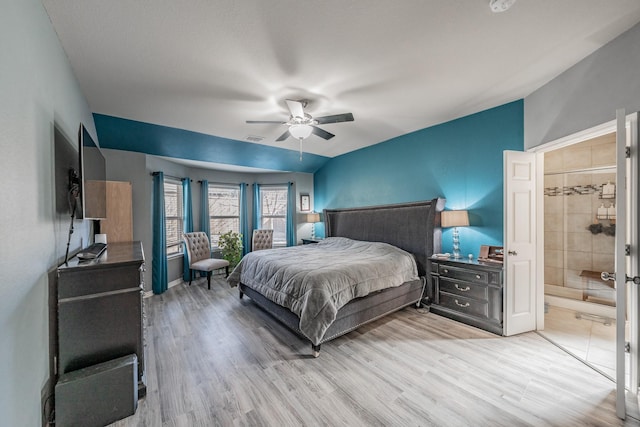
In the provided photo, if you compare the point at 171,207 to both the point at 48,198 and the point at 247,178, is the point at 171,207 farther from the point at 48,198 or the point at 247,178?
the point at 48,198

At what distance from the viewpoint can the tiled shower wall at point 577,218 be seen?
3676mm

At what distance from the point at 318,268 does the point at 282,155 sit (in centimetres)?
329

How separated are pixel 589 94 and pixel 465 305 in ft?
8.60

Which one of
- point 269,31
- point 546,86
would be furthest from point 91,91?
point 546,86

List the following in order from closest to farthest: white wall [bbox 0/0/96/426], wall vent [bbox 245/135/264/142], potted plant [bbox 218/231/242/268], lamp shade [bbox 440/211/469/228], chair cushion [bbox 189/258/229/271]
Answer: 1. white wall [bbox 0/0/96/426]
2. lamp shade [bbox 440/211/469/228]
3. wall vent [bbox 245/135/264/142]
4. chair cushion [bbox 189/258/229/271]
5. potted plant [bbox 218/231/242/268]

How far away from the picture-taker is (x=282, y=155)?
5.58 metres

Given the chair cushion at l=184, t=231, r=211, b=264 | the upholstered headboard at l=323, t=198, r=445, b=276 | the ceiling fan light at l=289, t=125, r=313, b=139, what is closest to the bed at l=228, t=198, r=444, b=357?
the upholstered headboard at l=323, t=198, r=445, b=276

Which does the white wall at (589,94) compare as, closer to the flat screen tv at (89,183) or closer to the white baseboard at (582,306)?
the white baseboard at (582,306)

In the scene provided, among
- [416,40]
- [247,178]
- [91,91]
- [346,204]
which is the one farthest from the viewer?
[247,178]

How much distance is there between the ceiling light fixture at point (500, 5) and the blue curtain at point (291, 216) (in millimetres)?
5437

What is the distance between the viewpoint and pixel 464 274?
339 centimetres

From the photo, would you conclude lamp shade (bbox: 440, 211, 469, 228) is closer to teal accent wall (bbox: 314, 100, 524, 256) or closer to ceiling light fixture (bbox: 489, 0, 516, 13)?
teal accent wall (bbox: 314, 100, 524, 256)

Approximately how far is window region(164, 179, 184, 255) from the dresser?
5.14 m

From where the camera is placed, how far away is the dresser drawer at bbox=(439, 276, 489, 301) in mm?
3195
